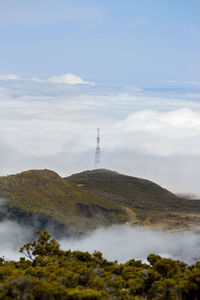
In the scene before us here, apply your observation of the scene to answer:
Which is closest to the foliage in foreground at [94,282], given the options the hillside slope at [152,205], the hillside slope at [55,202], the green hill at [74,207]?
the green hill at [74,207]

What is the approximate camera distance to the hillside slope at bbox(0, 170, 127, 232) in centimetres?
11912

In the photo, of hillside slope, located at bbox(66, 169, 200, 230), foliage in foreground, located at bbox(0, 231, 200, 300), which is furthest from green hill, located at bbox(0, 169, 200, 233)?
foliage in foreground, located at bbox(0, 231, 200, 300)

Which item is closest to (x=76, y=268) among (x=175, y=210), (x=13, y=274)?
(x=13, y=274)

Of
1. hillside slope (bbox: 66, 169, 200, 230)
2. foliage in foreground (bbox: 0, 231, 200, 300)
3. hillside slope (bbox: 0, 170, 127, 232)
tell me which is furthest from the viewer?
hillside slope (bbox: 66, 169, 200, 230)

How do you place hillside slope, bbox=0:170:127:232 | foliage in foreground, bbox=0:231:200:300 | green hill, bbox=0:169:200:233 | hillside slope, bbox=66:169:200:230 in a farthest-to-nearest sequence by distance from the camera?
hillside slope, bbox=66:169:200:230 < hillside slope, bbox=0:170:127:232 < green hill, bbox=0:169:200:233 < foliage in foreground, bbox=0:231:200:300

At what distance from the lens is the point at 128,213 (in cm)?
14775

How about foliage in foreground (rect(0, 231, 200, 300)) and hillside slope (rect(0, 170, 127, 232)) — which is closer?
foliage in foreground (rect(0, 231, 200, 300))

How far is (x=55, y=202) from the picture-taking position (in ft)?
441

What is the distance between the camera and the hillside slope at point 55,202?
4690 inches

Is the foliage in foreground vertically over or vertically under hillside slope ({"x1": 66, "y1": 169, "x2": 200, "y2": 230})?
under

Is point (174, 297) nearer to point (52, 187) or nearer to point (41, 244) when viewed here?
point (41, 244)

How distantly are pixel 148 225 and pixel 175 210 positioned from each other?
34323 millimetres

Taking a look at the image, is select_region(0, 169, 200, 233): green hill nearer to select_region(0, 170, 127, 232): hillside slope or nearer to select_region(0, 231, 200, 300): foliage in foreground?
select_region(0, 170, 127, 232): hillside slope

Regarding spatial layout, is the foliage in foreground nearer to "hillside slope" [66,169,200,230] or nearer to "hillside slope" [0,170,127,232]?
"hillside slope" [0,170,127,232]
